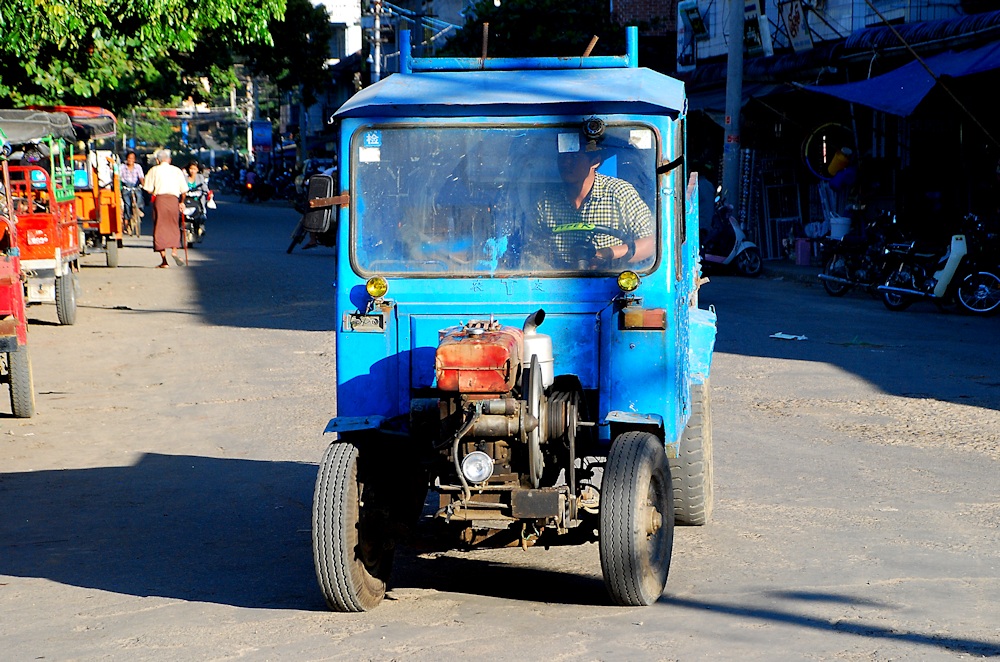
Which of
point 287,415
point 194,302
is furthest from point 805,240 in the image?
point 287,415

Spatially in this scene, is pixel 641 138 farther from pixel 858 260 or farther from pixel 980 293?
pixel 858 260

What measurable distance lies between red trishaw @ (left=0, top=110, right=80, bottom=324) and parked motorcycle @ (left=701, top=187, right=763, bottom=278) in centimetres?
1018

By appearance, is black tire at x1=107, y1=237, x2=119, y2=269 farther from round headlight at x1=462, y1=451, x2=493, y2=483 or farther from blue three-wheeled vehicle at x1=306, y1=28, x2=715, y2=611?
round headlight at x1=462, y1=451, x2=493, y2=483

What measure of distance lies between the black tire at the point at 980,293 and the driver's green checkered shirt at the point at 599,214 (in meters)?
11.4

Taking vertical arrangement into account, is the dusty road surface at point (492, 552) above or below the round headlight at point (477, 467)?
below

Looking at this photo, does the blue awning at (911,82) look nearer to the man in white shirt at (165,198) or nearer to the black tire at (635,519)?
the man in white shirt at (165,198)

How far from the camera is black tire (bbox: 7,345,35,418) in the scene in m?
9.81

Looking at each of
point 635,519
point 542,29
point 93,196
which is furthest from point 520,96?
point 542,29

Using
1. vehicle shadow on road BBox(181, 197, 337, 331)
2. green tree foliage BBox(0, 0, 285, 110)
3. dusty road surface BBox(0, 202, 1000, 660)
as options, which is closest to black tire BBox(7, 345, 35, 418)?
dusty road surface BBox(0, 202, 1000, 660)

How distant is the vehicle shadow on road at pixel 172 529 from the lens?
228 inches

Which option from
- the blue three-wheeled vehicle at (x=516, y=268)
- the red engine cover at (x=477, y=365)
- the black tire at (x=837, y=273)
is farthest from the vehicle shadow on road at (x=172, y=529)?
the black tire at (x=837, y=273)

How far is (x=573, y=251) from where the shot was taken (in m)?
5.43

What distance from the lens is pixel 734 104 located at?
23.1 meters

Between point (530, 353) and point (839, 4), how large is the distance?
19.7 meters
